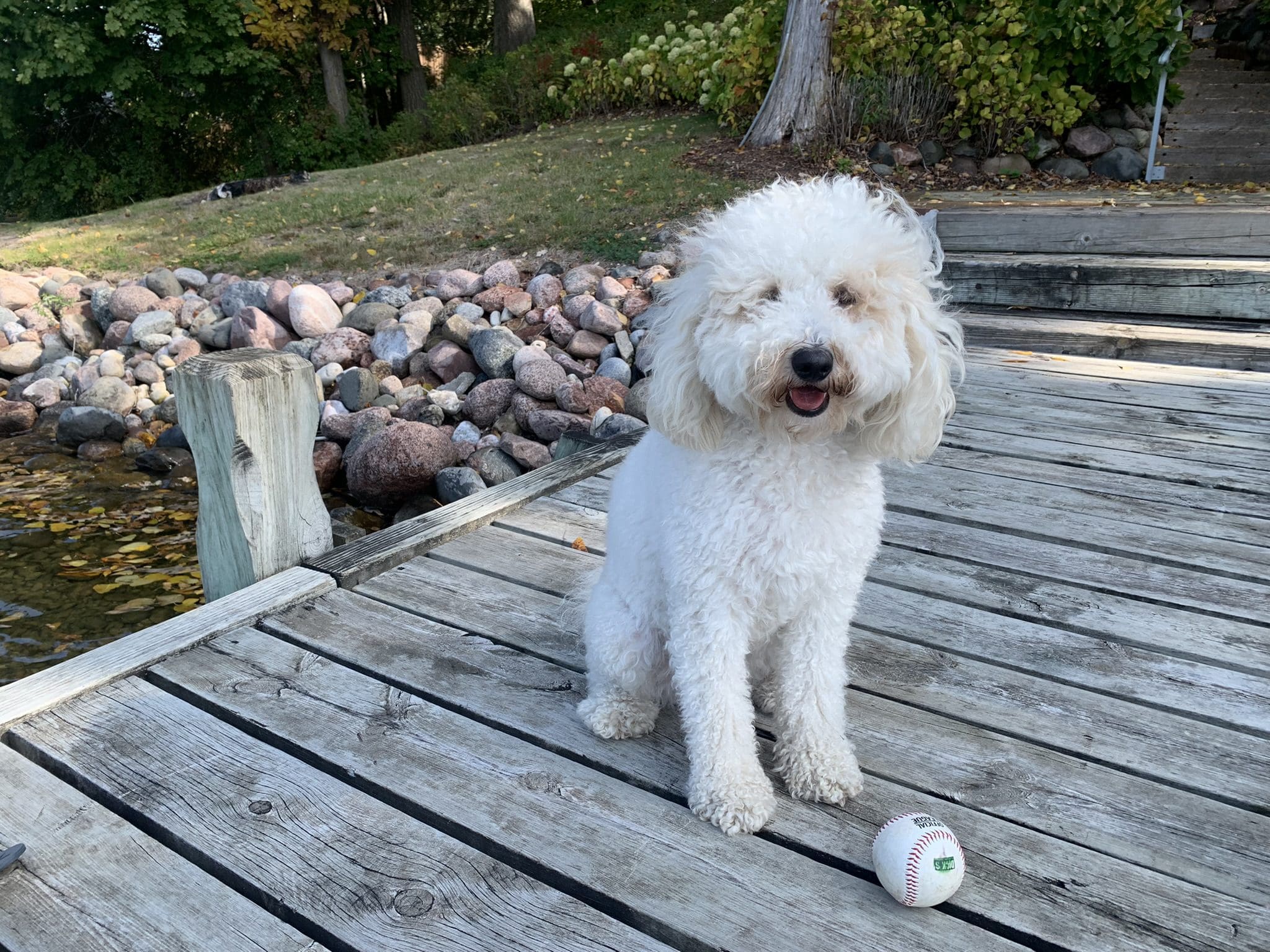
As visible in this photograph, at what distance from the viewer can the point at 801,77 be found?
28.0 ft

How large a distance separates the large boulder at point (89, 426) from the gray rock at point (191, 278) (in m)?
2.20

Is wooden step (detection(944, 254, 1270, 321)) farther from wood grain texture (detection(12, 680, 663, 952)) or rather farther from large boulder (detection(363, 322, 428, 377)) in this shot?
wood grain texture (detection(12, 680, 663, 952))

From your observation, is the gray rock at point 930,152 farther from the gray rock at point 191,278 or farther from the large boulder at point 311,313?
the gray rock at point 191,278

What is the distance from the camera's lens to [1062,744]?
2115 millimetres

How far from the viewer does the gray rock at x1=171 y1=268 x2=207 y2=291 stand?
313 inches

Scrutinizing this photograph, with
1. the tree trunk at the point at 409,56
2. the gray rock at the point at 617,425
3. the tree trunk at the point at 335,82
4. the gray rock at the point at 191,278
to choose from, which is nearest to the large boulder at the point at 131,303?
the gray rock at the point at 191,278

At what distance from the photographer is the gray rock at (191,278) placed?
7941 millimetres

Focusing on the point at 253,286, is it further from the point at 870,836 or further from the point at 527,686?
the point at 870,836

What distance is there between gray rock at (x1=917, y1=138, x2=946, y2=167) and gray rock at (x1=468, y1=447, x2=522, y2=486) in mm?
5506

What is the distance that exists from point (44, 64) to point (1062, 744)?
1723cm

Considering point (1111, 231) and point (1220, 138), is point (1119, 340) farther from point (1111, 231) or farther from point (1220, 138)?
point (1220, 138)

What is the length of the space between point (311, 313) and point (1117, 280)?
534cm

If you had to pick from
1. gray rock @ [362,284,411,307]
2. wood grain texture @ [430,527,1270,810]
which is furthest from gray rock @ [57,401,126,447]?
wood grain texture @ [430,527,1270,810]

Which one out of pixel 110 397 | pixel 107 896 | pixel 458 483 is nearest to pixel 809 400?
pixel 107 896
